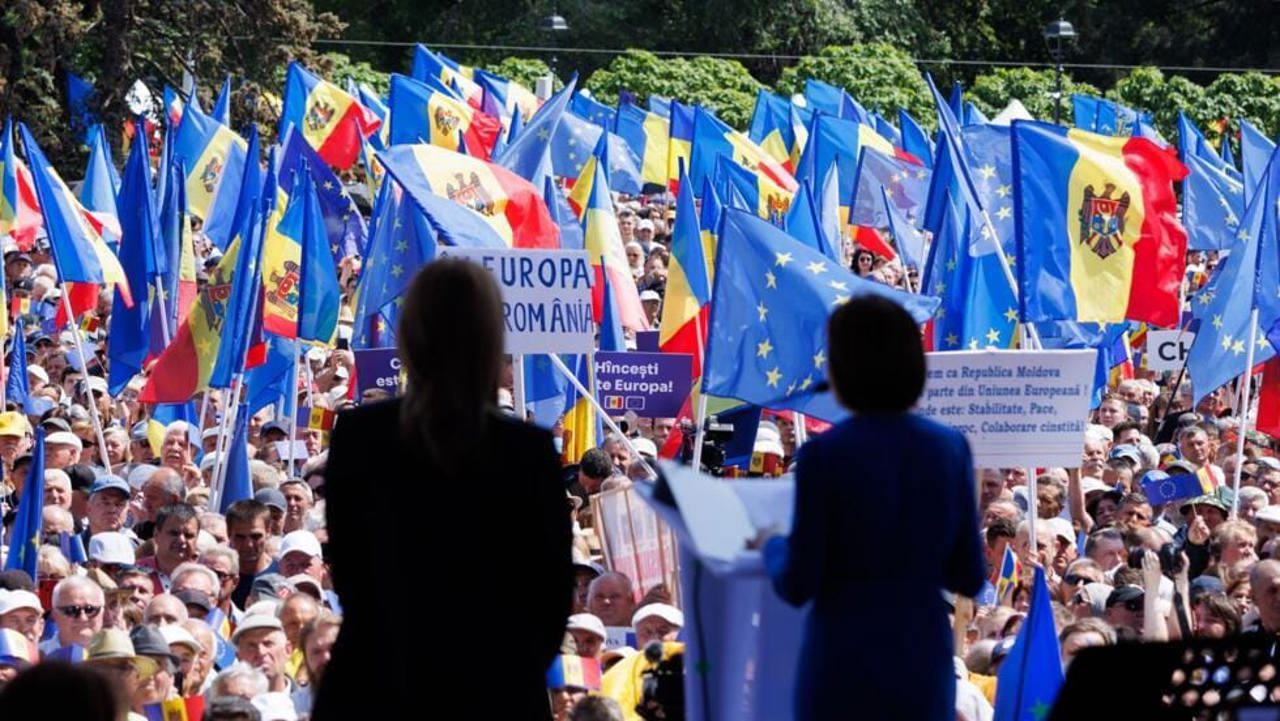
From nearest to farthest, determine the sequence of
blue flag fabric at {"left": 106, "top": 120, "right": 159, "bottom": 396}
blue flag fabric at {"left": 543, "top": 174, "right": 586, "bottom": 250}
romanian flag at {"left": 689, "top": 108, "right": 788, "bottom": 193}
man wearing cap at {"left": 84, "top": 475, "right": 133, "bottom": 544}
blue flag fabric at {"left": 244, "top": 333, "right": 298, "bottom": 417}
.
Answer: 1. man wearing cap at {"left": 84, "top": 475, "right": 133, "bottom": 544}
2. blue flag fabric at {"left": 244, "top": 333, "right": 298, "bottom": 417}
3. blue flag fabric at {"left": 543, "top": 174, "right": 586, "bottom": 250}
4. blue flag fabric at {"left": 106, "top": 120, "right": 159, "bottom": 396}
5. romanian flag at {"left": 689, "top": 108, "right": 788, "bottom": 193}

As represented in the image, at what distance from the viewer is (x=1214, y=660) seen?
13.5 ft

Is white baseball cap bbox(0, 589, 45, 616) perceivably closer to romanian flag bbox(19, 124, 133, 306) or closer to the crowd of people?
the crowd of people

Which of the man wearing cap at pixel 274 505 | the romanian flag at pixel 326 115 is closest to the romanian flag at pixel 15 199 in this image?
the romanian flag at pixel 326 115

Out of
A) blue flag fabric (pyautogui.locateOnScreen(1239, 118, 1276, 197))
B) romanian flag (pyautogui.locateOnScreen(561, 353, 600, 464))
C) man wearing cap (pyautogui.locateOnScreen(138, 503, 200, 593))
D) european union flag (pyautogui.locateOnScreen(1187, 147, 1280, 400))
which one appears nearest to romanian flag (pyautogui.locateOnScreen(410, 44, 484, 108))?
blue flag fabric (pyautogui.locateOnScreen(1239, 118, 1276, 197))

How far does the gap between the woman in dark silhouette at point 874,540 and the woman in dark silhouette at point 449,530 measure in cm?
42

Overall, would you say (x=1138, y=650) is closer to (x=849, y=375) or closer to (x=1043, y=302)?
(x=849, y=375)

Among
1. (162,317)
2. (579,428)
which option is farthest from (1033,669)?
(162,317)

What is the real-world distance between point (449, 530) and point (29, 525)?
20.1 feet

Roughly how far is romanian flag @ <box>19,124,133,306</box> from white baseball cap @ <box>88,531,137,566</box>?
5.75m

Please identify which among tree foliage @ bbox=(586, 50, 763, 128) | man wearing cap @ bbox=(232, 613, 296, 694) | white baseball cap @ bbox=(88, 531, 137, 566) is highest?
tree foliage @ bbox=(586, 50, 763, 128)

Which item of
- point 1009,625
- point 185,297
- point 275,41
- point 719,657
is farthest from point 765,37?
point 719,657

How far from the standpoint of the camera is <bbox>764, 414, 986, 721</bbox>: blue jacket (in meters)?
4.48

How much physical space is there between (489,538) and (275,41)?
3072cm

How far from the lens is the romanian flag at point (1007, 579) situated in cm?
1036
